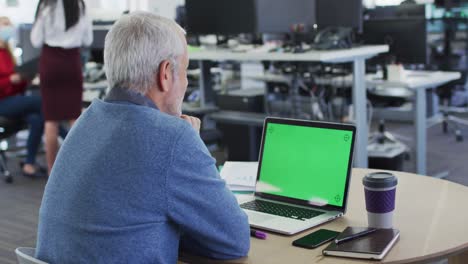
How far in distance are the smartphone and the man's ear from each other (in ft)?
1.62

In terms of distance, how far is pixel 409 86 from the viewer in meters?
4.58

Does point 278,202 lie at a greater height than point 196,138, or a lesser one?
lesser

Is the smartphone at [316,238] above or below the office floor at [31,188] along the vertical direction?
above

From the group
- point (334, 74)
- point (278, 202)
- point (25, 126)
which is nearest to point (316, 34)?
point (334, 74)

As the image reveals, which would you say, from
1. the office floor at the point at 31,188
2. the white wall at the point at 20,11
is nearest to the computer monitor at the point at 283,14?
the office floor at the point at 31,188

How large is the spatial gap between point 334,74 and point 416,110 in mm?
836

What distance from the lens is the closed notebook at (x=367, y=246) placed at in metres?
1.51

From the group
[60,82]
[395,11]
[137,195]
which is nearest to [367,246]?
[137,195]

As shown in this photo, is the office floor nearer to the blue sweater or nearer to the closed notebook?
the blue sweater

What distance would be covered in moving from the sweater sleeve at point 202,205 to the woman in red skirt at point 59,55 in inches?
138

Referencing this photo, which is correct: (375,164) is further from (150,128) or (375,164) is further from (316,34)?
(150,128)

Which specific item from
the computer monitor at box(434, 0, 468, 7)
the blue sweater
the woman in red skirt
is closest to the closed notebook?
the blue sweater

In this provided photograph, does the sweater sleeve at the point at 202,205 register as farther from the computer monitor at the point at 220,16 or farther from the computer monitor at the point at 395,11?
the computer monitor at the point at 395,11

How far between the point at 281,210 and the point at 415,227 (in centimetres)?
39
